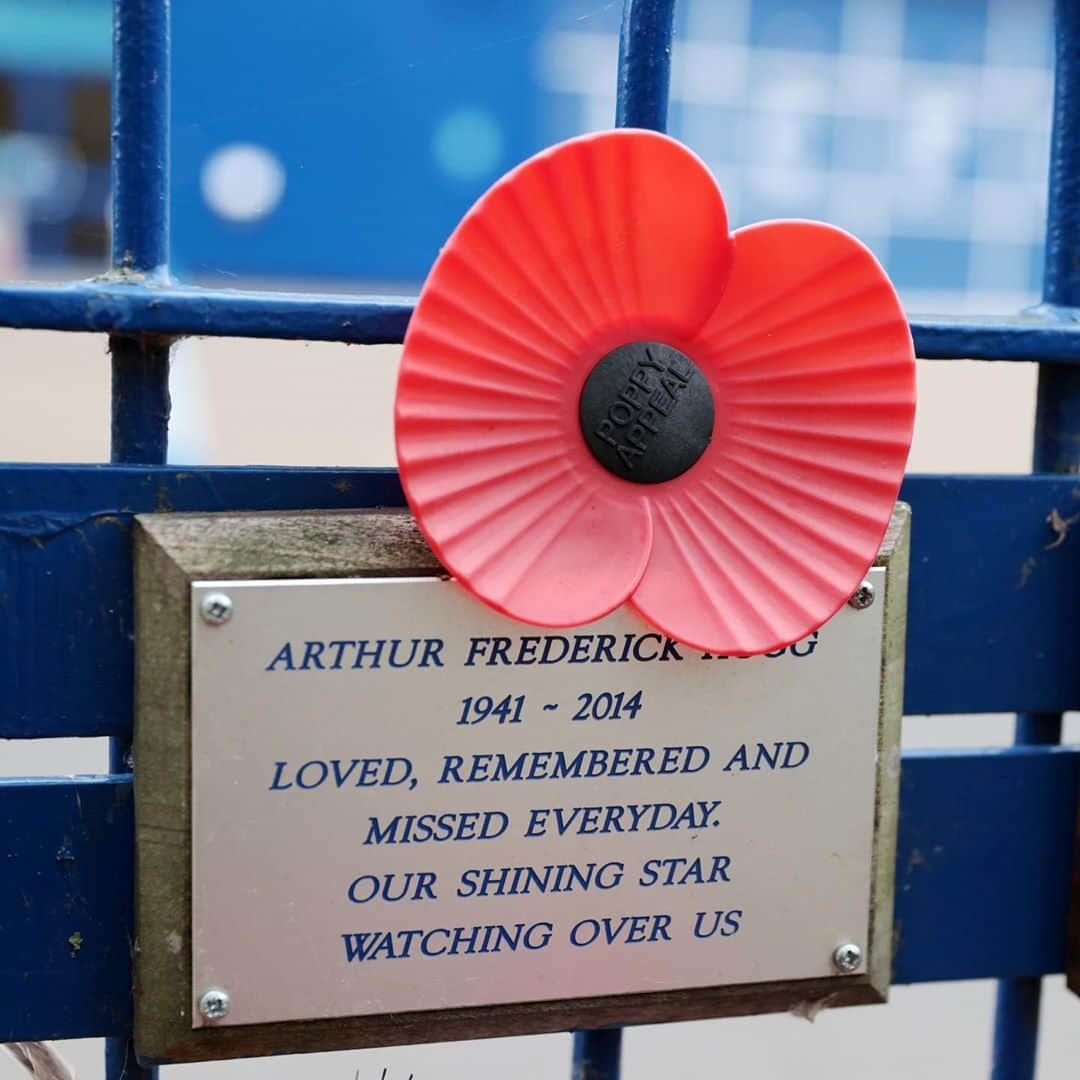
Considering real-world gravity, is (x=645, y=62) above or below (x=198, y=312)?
above

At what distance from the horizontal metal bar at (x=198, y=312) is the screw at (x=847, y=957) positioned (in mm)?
467

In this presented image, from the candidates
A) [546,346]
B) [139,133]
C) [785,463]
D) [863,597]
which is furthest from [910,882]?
[139,133]

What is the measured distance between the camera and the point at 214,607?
71 centimetres

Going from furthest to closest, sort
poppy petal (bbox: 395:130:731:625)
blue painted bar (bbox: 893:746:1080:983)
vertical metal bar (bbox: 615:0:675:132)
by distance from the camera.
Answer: blue painted bar (bbox: 893:746:1080:983), vertical metal bar (bbox: 615:0:675:132), poppy petal (bbox: 395:130:731:625)

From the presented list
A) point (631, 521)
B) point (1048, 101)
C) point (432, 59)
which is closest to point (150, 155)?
point (432, 59)

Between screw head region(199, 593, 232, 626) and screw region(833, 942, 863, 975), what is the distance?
44 cm

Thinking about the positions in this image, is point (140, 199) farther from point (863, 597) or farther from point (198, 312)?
point (863, 597)

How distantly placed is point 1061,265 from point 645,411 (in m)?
0.35

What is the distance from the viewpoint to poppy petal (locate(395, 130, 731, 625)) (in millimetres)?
671

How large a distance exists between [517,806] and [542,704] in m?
0.06

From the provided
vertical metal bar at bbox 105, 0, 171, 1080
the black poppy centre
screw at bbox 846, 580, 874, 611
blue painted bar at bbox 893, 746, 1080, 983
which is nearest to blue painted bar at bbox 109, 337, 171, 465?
vertical metal bar at bbox 105, 0, 171, 1080

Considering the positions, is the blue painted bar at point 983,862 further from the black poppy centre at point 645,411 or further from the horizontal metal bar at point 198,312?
the horizontal metal bar at point 198,312

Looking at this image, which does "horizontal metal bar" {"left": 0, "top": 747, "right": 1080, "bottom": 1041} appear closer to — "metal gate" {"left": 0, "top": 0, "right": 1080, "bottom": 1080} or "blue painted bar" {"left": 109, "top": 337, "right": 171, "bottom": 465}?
"metal gate" {"left": 0, "top": 0, "right": 1080, "bottom": 1080}

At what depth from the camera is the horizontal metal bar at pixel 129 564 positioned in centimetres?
73
